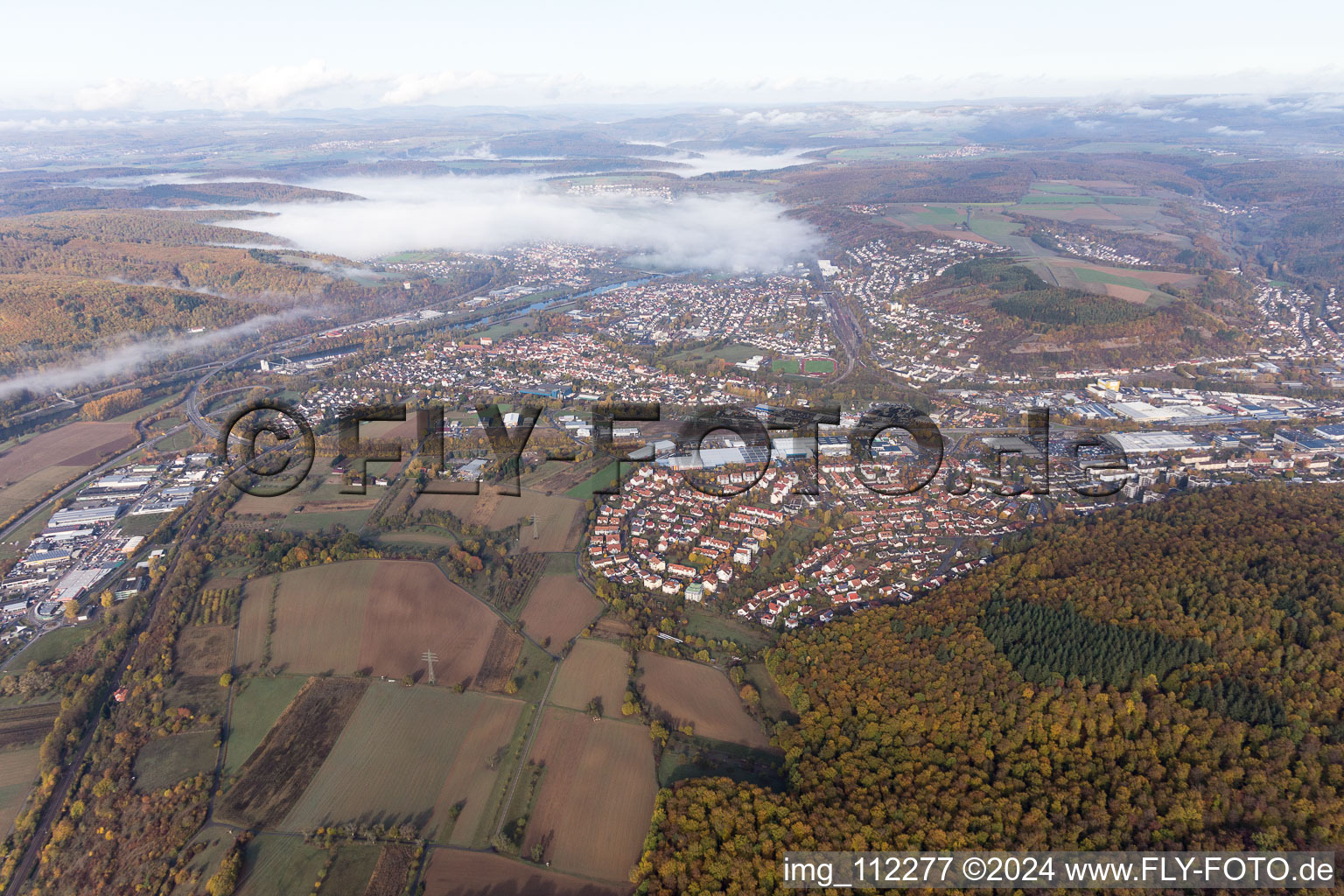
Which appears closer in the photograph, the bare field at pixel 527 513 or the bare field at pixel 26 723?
the bare field at pixel 26 723

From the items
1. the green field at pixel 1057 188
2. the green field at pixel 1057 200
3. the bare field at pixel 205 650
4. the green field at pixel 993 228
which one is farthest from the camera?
the green field at pixel 1057 188

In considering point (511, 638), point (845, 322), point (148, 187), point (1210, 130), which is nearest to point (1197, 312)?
point (845, 322)

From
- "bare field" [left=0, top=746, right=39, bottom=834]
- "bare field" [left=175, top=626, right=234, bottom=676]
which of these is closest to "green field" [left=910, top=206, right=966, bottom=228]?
"bare field" [left=175, top=626, right=234, bottom=676]

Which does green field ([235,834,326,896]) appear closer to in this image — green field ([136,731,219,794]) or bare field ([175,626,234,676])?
green field ([136,731,219,794])

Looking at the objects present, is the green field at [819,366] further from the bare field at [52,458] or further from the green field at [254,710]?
the bare field at [52,458]

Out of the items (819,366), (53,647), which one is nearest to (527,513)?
(53,647)

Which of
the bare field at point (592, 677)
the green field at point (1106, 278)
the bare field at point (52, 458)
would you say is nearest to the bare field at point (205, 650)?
the bare field at point (592, 677)
